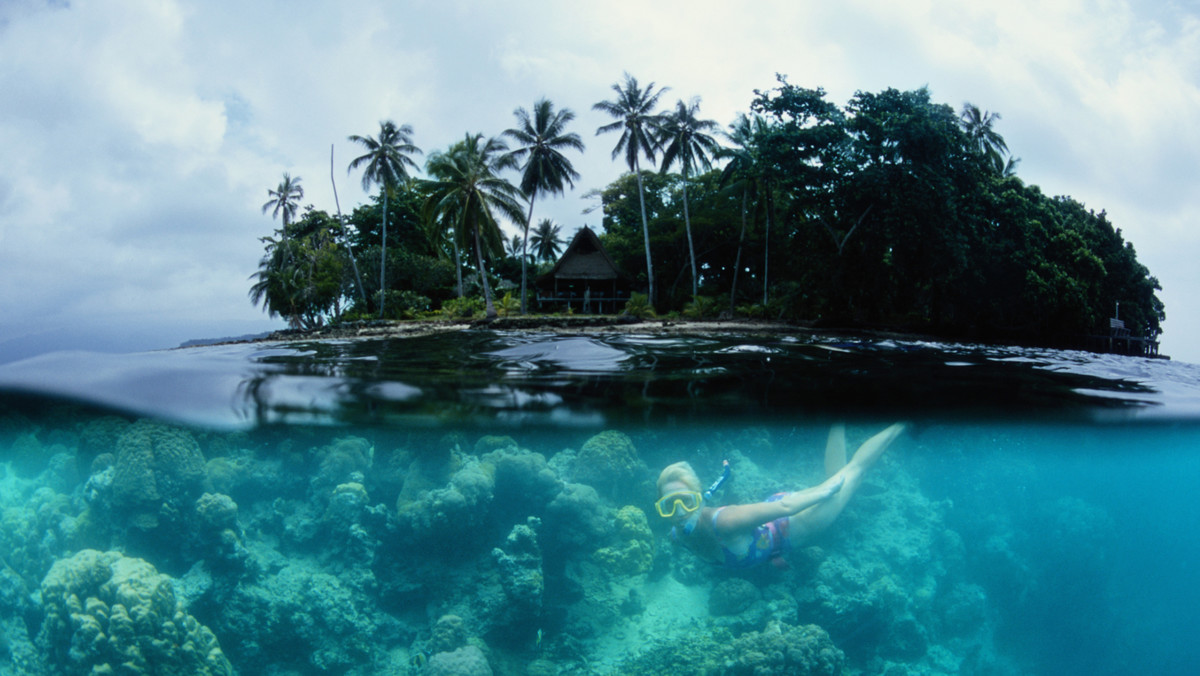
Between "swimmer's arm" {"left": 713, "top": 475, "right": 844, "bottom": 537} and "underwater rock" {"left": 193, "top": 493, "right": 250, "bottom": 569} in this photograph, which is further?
"underwater rock" {"left": 193, "top": 493, "right": 250, "bottom": 569}

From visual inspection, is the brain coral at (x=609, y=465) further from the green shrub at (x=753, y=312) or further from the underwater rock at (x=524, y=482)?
the green shrub at (x=753, y=312)

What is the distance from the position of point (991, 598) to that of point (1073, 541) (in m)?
3.19

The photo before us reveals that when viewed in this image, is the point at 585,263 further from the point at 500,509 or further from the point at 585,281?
the point at 500,509

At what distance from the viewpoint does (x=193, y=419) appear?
27.3 ft

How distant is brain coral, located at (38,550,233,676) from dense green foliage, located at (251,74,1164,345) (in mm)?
19186

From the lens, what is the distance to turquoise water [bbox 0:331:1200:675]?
23.6 ft

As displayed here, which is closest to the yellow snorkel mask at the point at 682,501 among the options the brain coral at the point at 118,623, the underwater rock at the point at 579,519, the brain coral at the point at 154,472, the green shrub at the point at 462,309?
the underwater rock at the point at 579,519

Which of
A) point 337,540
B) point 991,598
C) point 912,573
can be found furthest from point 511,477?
point 991,598

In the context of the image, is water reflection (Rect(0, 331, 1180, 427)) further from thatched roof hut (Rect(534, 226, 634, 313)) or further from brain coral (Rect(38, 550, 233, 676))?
thatched roof hut (Rect(534, 226, 634, 313))

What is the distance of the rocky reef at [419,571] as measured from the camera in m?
6.87

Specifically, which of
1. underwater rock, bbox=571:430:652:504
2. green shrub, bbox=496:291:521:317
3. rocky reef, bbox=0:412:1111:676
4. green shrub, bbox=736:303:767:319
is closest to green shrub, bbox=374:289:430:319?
green shrub, bbox=496:291:521:317

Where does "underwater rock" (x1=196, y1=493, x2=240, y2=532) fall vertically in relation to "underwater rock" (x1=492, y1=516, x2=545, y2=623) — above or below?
above

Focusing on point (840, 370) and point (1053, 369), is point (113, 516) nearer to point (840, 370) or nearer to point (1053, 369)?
point (840, 370)

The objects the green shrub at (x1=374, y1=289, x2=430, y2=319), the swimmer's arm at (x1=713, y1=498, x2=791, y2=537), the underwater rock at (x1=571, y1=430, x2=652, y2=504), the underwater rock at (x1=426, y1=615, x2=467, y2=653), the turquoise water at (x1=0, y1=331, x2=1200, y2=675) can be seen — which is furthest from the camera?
the green shrub at (x1=374, y1=289, x2=430, y2=319)
